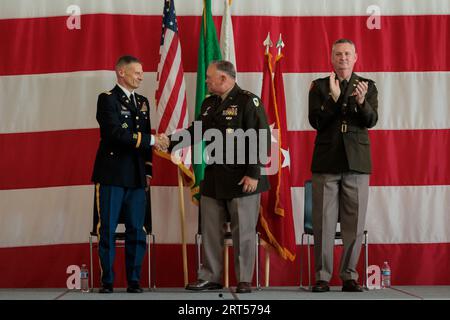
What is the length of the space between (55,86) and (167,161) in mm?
1095

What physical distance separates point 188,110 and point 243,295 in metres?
1.79

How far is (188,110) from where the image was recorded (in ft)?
20.3

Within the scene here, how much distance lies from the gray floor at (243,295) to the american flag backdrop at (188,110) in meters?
0.45

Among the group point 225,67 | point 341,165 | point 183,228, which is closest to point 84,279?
point 183,228

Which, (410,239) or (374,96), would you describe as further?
(410,239)

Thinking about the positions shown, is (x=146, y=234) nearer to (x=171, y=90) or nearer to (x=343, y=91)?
(x=171, y=90)

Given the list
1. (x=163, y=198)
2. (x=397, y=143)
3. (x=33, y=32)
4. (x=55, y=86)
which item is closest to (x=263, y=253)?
(x=163, y=198)

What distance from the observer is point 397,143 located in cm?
625

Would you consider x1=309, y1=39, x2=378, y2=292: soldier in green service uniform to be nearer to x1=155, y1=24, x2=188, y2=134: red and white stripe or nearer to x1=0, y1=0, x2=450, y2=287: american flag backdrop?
x1=0, y1=0, x2=450, y2=287: american flag backdrop

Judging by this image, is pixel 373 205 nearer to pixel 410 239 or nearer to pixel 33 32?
pixel 410 239

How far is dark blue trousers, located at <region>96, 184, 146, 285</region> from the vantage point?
5.24 meters

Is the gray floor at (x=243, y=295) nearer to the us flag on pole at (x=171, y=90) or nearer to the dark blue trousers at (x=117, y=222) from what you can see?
the dark blue trousers at (x=117, y=222)

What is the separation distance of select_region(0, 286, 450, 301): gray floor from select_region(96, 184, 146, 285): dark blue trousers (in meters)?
0.19

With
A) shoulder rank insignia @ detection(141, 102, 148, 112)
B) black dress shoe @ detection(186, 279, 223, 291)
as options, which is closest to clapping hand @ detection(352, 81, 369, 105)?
shoulder rank insignia @ detection(141, 102, 148, 112)
